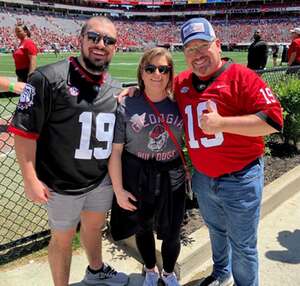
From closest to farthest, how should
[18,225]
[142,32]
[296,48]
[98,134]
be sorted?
[98,134] < [18,225] < [296,48] < [142,32]

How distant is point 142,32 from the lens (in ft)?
251

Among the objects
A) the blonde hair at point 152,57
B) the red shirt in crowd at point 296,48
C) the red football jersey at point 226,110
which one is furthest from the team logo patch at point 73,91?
the red shirt in crowd at point 296,48

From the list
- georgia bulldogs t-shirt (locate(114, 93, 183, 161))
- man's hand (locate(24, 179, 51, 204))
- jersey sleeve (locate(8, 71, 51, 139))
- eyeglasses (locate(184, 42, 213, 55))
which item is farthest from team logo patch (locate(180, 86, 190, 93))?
man's hand (locate(24, 179, 51, 204))

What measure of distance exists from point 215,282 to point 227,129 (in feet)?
4.94

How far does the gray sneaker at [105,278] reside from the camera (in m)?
3.40

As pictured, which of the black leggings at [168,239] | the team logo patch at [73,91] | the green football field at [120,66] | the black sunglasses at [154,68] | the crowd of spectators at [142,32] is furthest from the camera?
the crowd of spectators at [142,32]

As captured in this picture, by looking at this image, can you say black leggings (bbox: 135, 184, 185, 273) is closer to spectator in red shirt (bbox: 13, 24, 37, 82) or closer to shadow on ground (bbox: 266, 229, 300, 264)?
shadow on ground (bbox: 266, 229, 300, 264)

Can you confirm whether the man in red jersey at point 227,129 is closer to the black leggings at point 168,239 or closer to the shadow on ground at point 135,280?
the black leggings at point 168,239

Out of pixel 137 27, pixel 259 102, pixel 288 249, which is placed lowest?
pixel 137 27

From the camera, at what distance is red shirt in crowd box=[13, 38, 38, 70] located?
10.1 meters

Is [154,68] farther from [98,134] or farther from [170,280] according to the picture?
[170,280]

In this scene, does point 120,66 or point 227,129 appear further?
point 120,66

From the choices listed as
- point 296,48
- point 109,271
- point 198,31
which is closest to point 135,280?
point 109,271

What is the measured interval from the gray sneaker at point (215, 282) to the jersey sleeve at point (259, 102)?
4.93 ft
